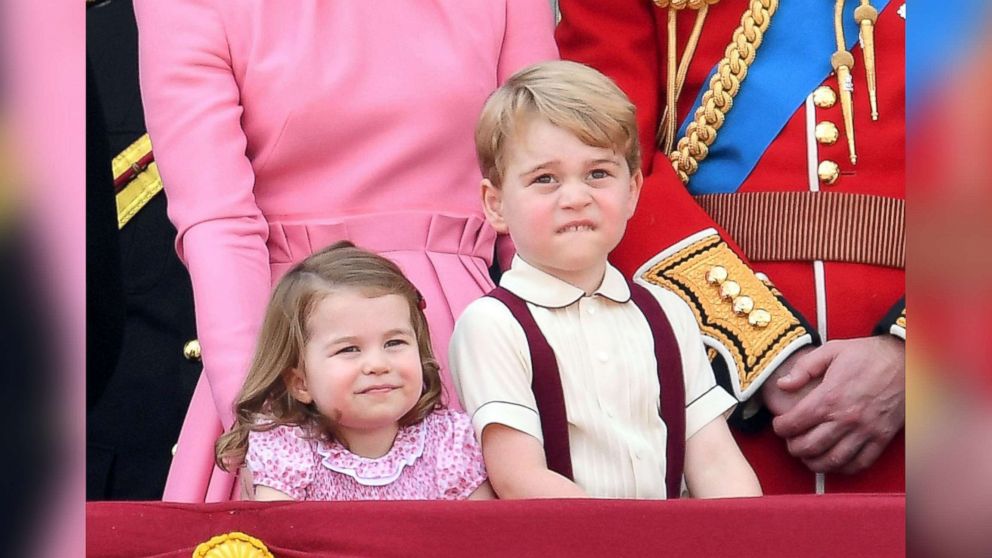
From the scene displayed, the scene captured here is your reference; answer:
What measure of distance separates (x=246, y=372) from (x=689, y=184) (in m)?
0.68

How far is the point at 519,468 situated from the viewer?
1.60 m

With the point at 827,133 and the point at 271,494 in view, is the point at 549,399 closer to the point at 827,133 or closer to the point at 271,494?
the point at 271,494

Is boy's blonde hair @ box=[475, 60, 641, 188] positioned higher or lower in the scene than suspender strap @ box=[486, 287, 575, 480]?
higher

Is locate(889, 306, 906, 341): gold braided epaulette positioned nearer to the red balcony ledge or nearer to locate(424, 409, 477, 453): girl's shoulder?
the red balcony ledge

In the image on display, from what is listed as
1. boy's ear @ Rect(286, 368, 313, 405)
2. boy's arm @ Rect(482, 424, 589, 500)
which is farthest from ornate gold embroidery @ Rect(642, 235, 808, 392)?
boy's ear @ Rect(286, 368, 313, 405)

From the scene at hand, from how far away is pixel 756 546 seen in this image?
1388mm

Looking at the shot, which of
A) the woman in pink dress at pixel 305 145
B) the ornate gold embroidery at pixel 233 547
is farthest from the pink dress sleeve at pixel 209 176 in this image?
the ornate gold embroidery at pixel 233 547

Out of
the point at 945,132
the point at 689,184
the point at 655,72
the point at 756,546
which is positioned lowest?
the point at 756,546

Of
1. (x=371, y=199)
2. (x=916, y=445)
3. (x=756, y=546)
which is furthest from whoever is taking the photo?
(x=371, y=199)

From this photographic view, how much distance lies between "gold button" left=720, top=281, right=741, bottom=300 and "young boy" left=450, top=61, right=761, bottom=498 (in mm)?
112

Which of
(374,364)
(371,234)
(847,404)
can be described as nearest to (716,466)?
(847,404)

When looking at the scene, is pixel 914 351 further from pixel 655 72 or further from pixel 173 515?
pixel 655 72

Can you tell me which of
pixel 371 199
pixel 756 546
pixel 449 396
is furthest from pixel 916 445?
pixel 371 199

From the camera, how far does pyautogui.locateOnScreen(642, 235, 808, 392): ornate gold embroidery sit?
182 cm
